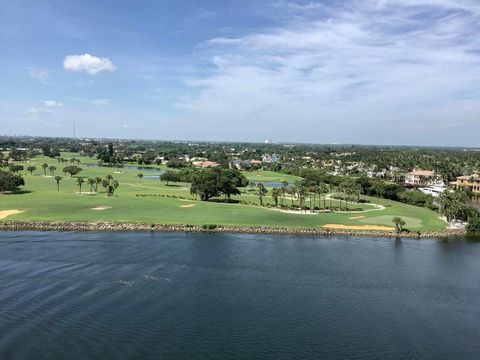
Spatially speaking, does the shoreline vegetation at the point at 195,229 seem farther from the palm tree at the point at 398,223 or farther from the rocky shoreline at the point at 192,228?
the palm tree at the point at 398,223

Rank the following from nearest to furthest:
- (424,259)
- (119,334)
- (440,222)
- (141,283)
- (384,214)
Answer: (119,334)
(141,283)
(424,259)
(440,222)
(384,214)

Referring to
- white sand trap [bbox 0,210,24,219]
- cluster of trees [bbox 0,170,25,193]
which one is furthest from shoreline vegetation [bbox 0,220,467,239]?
cluster of trees [bbox 0,170,25,193]

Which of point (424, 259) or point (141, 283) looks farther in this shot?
point (424, 259)

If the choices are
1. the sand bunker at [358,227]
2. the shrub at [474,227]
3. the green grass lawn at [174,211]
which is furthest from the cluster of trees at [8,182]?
the shrub at [474,227]

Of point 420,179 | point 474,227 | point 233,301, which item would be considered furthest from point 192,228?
point 420,179

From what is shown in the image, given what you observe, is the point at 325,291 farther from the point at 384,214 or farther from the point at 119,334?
the point at 384,214

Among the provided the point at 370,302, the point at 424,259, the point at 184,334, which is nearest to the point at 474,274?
the point at 424,259

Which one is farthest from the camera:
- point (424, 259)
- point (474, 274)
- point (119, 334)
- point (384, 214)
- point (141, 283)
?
point (384, 214)
